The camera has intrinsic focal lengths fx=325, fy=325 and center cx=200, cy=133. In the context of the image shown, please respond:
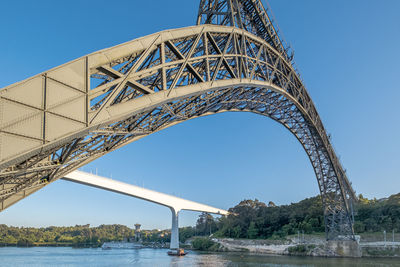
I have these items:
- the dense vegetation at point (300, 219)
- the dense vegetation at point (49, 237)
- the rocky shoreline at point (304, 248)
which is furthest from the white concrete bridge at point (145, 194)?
the dense vegetation at point (49, 237)

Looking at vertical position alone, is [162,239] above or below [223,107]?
below

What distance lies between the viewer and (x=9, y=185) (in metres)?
11.0

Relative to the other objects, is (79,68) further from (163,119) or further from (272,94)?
(272,94)

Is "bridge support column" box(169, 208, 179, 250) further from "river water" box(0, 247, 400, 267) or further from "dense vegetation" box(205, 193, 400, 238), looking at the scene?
"river water" box(0, 247, 400, 267)

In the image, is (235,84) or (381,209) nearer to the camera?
(235,84)

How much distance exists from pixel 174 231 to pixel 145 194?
11.5 meters

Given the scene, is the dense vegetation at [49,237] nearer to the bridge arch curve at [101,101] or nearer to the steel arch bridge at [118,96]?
the steel arch bridge at [118,96]

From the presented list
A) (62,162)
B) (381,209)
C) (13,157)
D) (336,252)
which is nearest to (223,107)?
(62,162)

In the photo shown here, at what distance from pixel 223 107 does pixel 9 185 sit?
11898 mm

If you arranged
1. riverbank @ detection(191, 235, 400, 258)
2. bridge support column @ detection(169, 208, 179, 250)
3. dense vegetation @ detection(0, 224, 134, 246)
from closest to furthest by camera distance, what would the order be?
riverbank @ detection(191, 235, 400, 258) → bridge support column @ detection(169, 208, 179, 250) → dense vegetation @ detection(0, 224, 134, 246)

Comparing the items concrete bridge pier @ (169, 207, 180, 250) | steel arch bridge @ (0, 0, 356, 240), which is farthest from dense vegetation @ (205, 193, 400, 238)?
steel arch bridge @ (0, 0, 356, 240)

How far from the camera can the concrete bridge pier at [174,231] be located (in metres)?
66.5

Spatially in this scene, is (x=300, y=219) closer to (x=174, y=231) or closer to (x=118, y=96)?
(x=174, y=231)

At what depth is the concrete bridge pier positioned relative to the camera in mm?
66500
